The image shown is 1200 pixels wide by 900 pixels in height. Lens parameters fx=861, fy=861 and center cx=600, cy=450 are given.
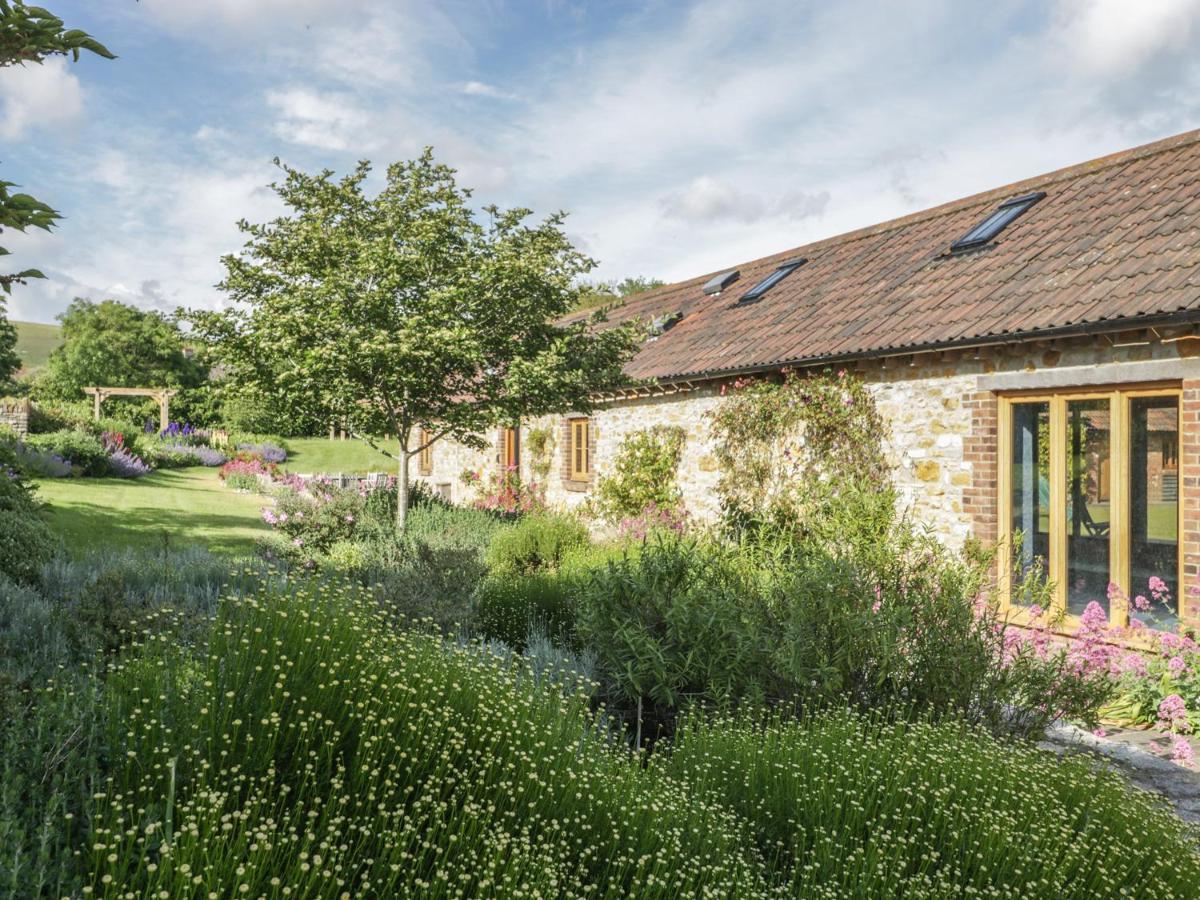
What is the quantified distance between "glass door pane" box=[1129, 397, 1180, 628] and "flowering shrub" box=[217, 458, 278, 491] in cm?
1591

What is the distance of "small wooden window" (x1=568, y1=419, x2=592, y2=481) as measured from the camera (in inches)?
608

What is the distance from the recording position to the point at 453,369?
35.3ft

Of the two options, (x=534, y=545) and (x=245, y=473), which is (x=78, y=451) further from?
(x=534, y=545)

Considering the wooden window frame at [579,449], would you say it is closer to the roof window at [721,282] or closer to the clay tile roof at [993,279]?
the clay tile roof at [993,279]

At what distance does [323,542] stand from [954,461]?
7.29m

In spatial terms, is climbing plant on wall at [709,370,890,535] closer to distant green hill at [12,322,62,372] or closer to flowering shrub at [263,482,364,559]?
flowering shrub at [263,482,364,559]

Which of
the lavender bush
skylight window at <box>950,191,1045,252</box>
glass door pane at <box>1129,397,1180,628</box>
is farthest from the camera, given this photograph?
the lavender bush

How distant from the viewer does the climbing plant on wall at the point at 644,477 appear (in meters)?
12.8

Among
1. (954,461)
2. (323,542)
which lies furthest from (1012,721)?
(323,542)

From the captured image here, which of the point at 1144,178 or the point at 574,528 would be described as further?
the point at 574,528

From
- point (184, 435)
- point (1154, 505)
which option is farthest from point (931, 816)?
point (184, 435)

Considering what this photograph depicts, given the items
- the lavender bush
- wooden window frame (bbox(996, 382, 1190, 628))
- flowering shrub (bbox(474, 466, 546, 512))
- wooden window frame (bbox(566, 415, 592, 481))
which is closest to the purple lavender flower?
the lavender bush

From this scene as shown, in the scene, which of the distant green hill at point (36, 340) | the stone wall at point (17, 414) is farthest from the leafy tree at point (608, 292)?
the distant green hill at point (36, 340)

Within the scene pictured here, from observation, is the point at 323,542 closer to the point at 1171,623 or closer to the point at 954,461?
the point at 954,461
